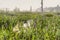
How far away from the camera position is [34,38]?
40.5 feet

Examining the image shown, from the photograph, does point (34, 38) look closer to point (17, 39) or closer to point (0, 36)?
point (17, 39)

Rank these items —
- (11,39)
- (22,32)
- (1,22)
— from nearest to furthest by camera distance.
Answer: (11,39), (22,32), (1,22)

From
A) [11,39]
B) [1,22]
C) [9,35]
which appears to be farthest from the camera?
[1,22]

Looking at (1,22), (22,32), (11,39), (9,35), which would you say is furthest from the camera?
(1,22)

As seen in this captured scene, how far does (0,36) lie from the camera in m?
12.7

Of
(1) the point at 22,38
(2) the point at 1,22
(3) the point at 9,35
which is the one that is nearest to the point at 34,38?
(1) the point at 22,38

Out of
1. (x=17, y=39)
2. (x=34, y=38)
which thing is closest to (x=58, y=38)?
(x=34, y=38)

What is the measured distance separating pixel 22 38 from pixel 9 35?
36.8 inches

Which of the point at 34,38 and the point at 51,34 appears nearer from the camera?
the point at 34,38

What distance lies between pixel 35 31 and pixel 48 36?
1920 millimetres

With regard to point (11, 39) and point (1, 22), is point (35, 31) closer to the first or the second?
point (11, 39)

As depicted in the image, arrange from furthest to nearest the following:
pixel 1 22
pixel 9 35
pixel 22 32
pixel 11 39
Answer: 1. pixel 1 22
2. pixel 22 32
3. pixel 9 35
4. pixel 11 39

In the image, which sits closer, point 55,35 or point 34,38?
point 34,38

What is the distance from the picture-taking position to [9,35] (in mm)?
13109
